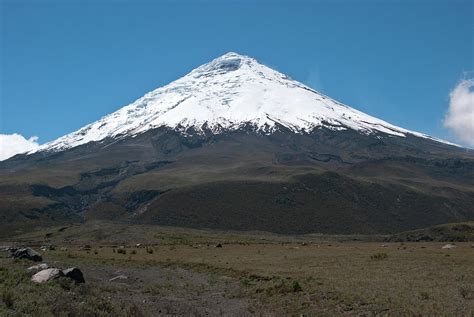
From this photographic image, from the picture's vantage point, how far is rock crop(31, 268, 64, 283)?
22.4 metres

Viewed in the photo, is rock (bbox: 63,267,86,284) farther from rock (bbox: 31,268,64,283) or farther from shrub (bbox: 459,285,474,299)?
shrub (bbox: 459,285,474,299)

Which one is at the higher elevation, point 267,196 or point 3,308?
point 267,196

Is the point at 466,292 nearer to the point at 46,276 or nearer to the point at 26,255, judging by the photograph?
the point at 46,276

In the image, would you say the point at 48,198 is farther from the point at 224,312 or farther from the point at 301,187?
the point at 224,312

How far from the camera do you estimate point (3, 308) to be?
49.9 feet

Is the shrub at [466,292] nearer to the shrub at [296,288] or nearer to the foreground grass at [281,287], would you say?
the foreground grass at [281,287]

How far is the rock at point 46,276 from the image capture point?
73.4ft

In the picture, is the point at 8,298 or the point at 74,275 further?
the point at 74,275

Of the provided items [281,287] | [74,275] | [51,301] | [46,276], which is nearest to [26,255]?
[74,275]

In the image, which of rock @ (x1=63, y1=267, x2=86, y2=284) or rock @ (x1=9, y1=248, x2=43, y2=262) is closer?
rock @ (x1=63, y1=267, x2=86, y2=284)

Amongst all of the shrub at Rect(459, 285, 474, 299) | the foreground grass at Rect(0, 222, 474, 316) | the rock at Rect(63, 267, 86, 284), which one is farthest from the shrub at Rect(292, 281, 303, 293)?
the rock at Rect(63, 267, 86, 284)

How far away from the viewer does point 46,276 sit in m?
22.7

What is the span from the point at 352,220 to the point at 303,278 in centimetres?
13339

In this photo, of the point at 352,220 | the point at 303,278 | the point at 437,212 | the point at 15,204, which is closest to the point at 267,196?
the point at 352,220
